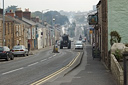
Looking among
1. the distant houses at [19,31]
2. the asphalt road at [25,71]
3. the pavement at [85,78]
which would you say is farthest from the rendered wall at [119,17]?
the distant houses at [19,31]

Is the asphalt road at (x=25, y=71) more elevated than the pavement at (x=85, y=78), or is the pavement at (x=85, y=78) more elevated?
the asphalt road at (x=25, y=71)

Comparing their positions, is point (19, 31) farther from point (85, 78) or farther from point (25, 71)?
point (85, 78)

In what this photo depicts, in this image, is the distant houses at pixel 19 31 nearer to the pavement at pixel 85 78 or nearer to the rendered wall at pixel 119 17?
the rendered wall at pixel 119 17

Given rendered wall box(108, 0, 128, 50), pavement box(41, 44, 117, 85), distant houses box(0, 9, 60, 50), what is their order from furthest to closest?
1. distant houses box(0, 9, 60, 50)
2. rendered wall box(108, 0, 128, 50)
3. pavement box(41, 44, 117, 85)

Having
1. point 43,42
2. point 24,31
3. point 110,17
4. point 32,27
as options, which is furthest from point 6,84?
point 43,42

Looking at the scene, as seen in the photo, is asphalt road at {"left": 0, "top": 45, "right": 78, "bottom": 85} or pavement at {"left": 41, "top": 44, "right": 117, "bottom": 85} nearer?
pavement at {"left": 41, "top": 44, "right": 117, "bottom": 85}

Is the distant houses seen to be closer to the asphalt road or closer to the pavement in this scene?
the asphalt road

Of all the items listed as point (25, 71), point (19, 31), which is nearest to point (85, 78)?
point (25, 71)

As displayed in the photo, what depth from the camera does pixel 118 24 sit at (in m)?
27.3

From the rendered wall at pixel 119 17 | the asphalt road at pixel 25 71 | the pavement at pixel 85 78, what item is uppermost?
the rendered wall at pixel 119 17

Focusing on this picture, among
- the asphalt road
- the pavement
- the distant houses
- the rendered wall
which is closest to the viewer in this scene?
the pavement

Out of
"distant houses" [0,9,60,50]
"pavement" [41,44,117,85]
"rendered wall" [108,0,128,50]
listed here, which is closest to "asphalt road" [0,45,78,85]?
"pavement" [41,44,117,85]

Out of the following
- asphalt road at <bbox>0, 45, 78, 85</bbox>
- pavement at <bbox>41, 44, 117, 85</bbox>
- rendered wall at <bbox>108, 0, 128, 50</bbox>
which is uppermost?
rendered wall at <bbox>108, 0, 128, 50</bbox>

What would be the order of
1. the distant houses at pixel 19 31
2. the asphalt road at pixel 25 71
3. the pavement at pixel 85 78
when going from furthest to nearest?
1. the distant houses at pixel 19 31
2. the asphalt road at pixel 25 71
3. the pavement at pixel 85 78
